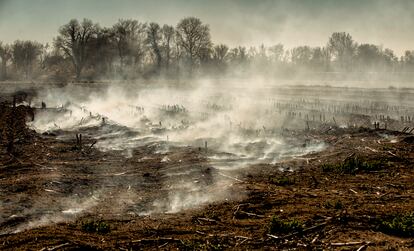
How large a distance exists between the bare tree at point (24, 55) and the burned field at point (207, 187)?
85.8 meters

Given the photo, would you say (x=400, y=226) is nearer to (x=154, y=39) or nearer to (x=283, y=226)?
(x=283, y=226)

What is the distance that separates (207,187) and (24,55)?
332 ft

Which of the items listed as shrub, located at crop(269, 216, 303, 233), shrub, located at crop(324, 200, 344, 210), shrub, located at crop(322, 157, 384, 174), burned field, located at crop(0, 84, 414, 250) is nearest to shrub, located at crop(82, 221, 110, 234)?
burned field, located at crop(0, 84, 414, 250)

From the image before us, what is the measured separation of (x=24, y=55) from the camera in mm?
101062

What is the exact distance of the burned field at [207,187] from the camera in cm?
805

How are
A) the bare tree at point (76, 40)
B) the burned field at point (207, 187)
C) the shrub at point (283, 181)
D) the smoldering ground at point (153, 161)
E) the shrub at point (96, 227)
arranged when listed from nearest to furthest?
the burned field at point (207, 187) < the shrub at point (96, 227) < the smoldering ground at point (153, 161) < the shrub at point (283, 181) < the bare tree at point (76, 40)

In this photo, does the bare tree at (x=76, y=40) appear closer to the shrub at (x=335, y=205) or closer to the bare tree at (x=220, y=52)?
the bare tree at (x=220, y=52)

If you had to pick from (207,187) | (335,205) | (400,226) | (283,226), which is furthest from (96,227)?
(400,226)

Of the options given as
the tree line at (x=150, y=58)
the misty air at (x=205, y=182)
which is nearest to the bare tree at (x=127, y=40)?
the tree line at (x=150, y=58)

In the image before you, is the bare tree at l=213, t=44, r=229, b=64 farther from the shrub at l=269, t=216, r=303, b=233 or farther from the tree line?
the shrub at l=269, t=216, r=303, b=233

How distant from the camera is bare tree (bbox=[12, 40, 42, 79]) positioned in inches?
3967

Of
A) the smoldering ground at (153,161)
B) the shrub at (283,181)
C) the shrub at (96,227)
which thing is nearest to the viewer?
the shrub at (96,227)

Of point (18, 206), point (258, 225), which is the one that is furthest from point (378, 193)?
point (18, 206)

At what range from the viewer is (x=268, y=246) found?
7621mm
